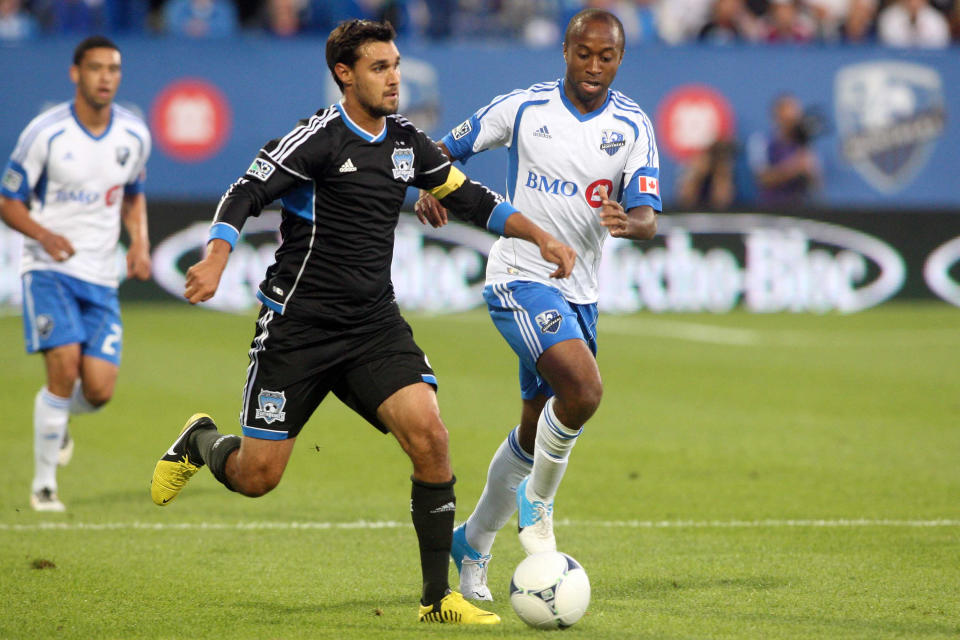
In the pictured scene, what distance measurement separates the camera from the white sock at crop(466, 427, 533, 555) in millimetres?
5824

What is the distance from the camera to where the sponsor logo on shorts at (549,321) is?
5.74 meters

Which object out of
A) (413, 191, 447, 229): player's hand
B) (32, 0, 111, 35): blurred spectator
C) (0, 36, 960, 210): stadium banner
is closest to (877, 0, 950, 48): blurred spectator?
(0, 36, 960, 210): stadium banner

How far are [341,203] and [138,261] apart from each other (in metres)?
3.23

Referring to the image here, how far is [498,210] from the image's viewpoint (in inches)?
215

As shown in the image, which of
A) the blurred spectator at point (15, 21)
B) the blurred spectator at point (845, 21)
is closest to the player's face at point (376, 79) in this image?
the blurred spectator at point (15, 21)

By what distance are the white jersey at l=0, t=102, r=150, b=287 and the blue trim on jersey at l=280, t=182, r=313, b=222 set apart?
9.99 ft

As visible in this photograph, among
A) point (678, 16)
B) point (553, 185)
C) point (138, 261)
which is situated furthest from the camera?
point (678, 16)

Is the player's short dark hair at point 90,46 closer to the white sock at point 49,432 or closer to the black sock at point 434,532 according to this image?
the white sock at point 49,432

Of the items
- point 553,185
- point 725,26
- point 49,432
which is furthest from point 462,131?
point 725,26

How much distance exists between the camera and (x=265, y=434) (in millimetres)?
5434

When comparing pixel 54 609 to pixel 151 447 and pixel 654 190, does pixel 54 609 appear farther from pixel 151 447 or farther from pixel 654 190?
pixel 151 447

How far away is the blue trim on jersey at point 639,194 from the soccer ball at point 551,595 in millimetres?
1634

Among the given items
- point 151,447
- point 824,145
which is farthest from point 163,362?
point 824,145

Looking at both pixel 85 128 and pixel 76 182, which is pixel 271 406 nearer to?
pixel 76 182
